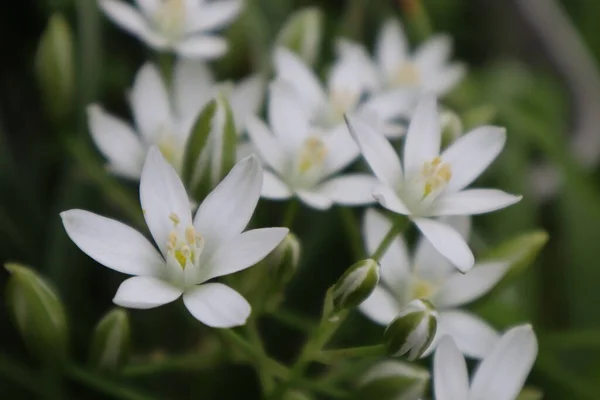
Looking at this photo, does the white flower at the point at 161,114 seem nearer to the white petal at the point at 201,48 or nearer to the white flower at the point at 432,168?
the white petal at the point at 201,48


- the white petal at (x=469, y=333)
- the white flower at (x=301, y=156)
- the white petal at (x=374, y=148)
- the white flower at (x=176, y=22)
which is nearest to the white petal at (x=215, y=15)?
the white flower at (x=176, y=22)

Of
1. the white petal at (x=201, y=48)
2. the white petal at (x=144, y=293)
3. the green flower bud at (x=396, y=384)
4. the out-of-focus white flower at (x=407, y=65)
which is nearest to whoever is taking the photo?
the white petal at (x=144, y=293)

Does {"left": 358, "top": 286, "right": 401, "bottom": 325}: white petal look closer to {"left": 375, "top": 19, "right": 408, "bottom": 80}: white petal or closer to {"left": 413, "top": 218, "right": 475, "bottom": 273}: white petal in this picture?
{"left": 413, "top": 218, "right": 475, "bottom": 273}: white petal

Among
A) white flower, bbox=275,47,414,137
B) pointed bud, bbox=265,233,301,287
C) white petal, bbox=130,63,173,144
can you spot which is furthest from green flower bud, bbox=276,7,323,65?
pointed bud, bbox=265,233,301,287

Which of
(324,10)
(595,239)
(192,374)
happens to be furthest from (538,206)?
(192,374)

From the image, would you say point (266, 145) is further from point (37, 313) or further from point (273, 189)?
point (37, 313)

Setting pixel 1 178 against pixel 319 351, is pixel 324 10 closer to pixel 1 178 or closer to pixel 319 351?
pixel 1 178
